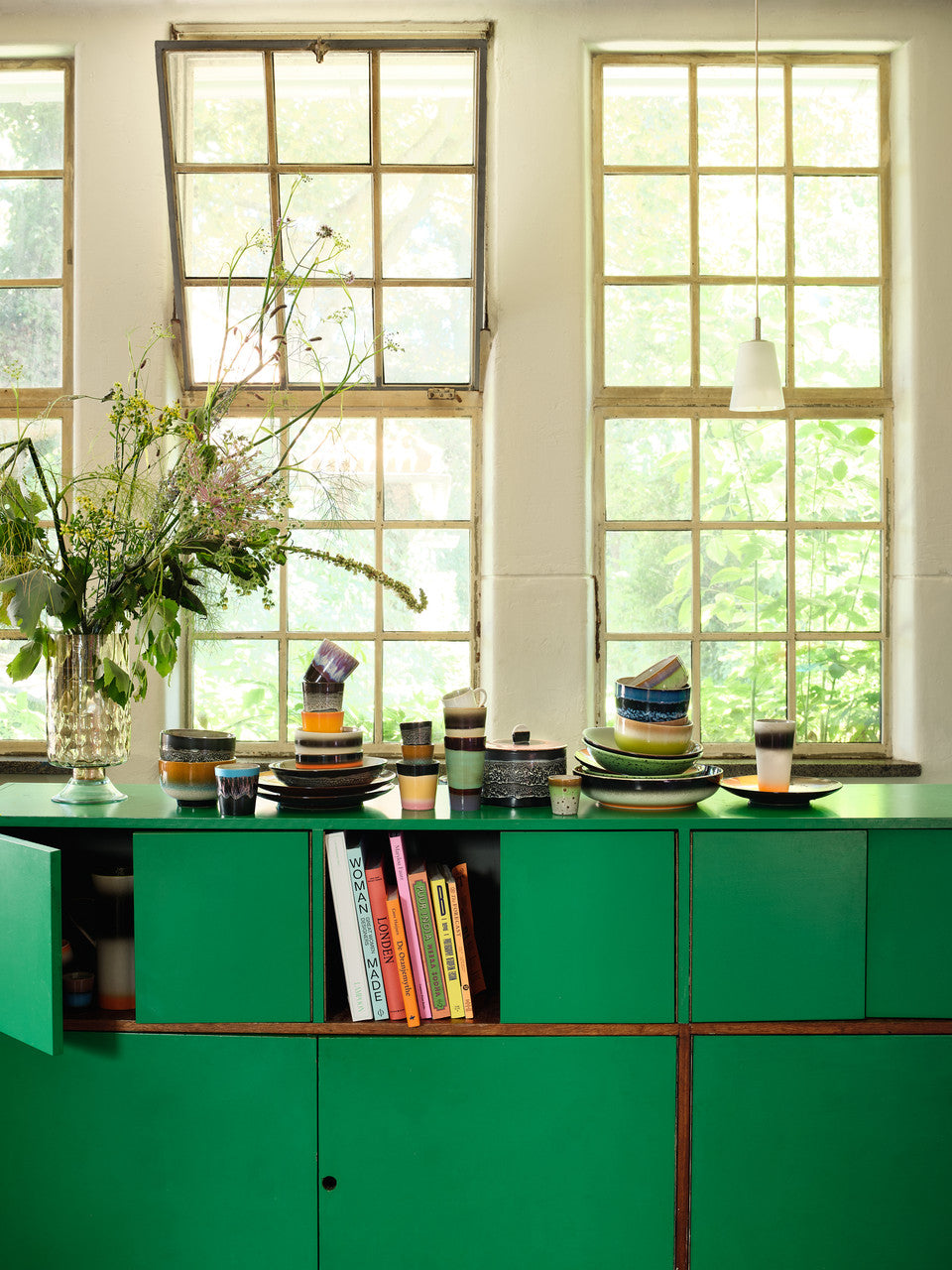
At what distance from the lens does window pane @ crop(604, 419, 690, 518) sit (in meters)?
3.75

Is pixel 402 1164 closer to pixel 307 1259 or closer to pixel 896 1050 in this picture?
pixel 307 1259

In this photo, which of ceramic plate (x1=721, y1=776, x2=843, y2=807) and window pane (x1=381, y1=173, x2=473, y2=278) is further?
window pane (x1=381, y1=173, x2=473, y2=278)

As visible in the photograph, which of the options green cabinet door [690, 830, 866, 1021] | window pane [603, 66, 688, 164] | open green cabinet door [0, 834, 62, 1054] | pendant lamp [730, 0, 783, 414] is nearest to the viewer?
open green cabinet door [0, 834, 62, 1054]

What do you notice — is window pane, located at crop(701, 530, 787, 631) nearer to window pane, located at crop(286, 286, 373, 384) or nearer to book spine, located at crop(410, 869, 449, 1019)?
window pane, located at crop(286, 286, 373, 384)

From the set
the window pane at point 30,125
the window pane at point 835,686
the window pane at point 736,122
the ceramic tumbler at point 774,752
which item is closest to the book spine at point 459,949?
the ceramic tumbler at point 774,752

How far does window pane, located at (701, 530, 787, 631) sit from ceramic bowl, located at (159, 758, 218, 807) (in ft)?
7.14

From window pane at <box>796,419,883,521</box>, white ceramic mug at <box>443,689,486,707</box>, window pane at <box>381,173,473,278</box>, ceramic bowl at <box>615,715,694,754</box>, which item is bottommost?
ceramic bowl at <box>615,715,694,754</box>

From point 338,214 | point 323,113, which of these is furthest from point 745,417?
point 323,113

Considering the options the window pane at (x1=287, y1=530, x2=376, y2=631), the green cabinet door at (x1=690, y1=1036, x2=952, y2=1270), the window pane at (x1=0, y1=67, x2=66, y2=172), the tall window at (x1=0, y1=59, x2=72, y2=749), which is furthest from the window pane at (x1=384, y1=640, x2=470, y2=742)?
the window pane at (x1=0, y1=67, x2=66, y2=172)

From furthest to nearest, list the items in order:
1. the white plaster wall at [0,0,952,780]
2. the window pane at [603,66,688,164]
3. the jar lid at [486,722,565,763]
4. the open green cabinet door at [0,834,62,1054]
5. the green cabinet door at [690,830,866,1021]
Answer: the window pane at [603,66,688,164] → the white plaster wall at [0,0,952,780] → the jar lid at [486,722,565,763] → the green cabinet door at [690,830,866,1021] → the open green cabinet door at [0,834,62,1054]

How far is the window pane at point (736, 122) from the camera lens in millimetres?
3730

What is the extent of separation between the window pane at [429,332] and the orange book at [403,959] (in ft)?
7.36

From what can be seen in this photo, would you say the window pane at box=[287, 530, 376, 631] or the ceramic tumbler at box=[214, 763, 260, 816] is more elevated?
the window pane at box=[287, 530, 376, 631]

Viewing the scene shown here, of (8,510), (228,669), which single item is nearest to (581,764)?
(8,510)
